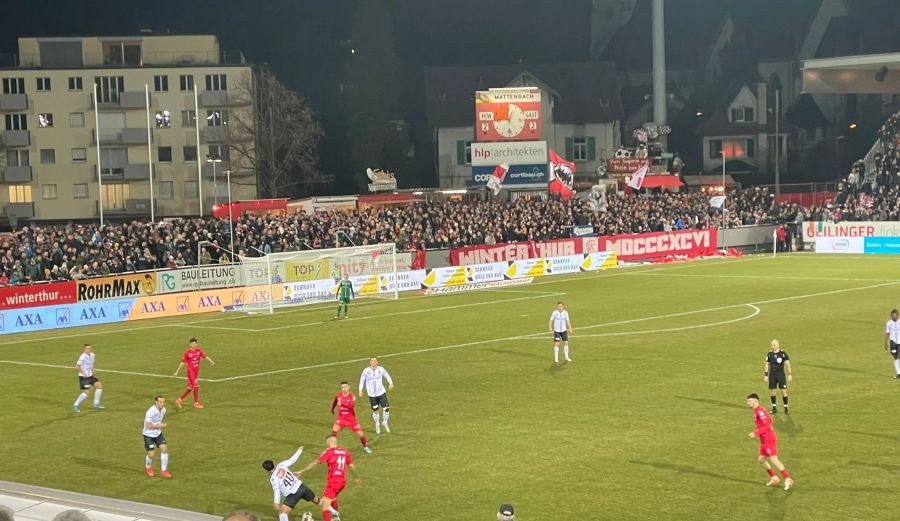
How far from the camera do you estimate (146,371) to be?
36.0 meters

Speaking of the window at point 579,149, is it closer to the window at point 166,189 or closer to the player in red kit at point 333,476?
the window at point 166,189

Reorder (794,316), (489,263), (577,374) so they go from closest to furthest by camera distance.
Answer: (577,374)
(794,316)
(489,263)

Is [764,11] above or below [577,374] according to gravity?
above

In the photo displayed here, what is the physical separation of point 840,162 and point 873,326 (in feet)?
251

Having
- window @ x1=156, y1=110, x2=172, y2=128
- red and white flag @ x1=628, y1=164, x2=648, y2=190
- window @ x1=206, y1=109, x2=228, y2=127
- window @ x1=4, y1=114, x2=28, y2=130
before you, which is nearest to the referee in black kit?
red and white flag @ x1=628, y1=164, x2=648, y2=190

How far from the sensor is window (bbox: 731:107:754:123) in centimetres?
11338

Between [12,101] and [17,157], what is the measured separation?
16.1ft

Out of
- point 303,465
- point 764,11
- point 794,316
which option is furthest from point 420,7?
point 303,465

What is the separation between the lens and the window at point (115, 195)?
314ft

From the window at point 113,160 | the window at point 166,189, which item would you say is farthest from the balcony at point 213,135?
the window at point 113,160

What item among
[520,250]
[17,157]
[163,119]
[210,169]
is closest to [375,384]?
[520,250]

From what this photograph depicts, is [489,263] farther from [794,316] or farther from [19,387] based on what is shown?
[19,387]

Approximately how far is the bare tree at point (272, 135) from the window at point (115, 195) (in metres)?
10.0

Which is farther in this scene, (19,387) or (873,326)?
(873,326)
